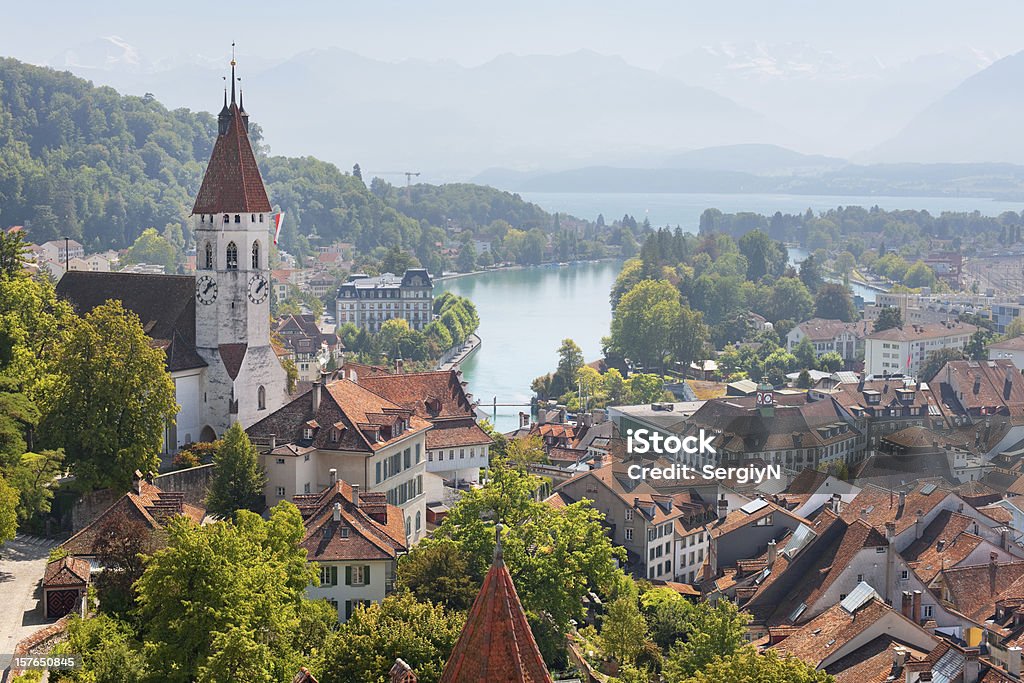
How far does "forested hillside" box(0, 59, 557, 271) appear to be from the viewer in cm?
11731

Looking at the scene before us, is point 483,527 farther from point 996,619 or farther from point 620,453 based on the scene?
point 620,453

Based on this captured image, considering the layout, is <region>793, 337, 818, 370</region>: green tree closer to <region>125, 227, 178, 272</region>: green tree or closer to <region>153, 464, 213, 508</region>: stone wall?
<region>125, 227, 178, 272</region>: green tree

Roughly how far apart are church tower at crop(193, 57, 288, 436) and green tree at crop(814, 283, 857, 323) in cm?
7353

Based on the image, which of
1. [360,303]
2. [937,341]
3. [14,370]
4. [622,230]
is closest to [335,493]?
[14,370]

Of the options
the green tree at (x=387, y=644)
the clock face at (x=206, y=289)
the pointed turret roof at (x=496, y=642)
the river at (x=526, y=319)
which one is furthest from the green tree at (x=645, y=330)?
the pointed turret roof at (x=496, y=642)

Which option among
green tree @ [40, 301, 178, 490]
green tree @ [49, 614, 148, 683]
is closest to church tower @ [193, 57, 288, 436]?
green tree @ [40, 301, 178, 490]

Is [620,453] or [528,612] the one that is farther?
[620,453]

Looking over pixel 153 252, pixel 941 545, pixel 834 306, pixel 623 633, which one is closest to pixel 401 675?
pixel 623 633

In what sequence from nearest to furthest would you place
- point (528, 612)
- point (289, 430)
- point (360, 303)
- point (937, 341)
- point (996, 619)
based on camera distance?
point (528, 612) < point (996, 619) < point (289, 430) < point (937, 341) < point (360, 303)

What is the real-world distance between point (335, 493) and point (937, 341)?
58462 mm

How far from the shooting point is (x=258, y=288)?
33969 mm

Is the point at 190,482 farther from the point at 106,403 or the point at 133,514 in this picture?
the point at 133,514

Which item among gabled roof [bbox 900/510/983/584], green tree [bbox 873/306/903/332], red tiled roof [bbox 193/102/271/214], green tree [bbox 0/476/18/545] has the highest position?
red tiled roof [bbox 193/102/271/214]

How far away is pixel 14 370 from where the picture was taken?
1153 inches
